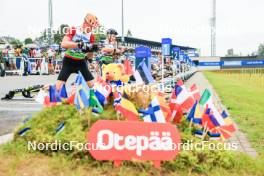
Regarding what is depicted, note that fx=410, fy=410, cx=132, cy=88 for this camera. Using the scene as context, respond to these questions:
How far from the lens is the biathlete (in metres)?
6.20

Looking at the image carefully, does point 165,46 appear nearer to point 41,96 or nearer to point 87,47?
point 87,47

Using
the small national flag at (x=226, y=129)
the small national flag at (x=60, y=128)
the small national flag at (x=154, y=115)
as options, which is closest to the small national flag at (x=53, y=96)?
the small national flag at (x=60, y=128)

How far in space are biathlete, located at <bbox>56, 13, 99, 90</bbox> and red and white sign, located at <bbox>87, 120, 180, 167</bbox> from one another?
Result: 81.9 inches

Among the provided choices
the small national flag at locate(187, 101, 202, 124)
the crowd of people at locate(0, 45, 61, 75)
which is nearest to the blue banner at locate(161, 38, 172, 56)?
the small national flag at locate(187, 101, 202, 124)

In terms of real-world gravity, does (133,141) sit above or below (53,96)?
below

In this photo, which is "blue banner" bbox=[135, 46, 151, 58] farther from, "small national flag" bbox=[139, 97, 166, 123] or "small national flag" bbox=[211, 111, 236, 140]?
"small national flag" bbox=[139, 97, 166, 123]

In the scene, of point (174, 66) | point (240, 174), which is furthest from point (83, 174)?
point (174, 66)

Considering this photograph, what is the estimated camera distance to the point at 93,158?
447 cm

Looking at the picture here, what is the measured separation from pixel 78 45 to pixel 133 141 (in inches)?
88.7

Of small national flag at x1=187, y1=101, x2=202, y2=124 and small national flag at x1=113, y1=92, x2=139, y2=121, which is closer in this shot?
small national flag at x1=113, y1=92, x2=139, y2=121

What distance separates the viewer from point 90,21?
635cm

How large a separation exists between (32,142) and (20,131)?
346 millimetres

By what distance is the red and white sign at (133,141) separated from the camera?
438 centimetres

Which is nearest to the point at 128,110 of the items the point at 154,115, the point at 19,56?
the point at 154,115
